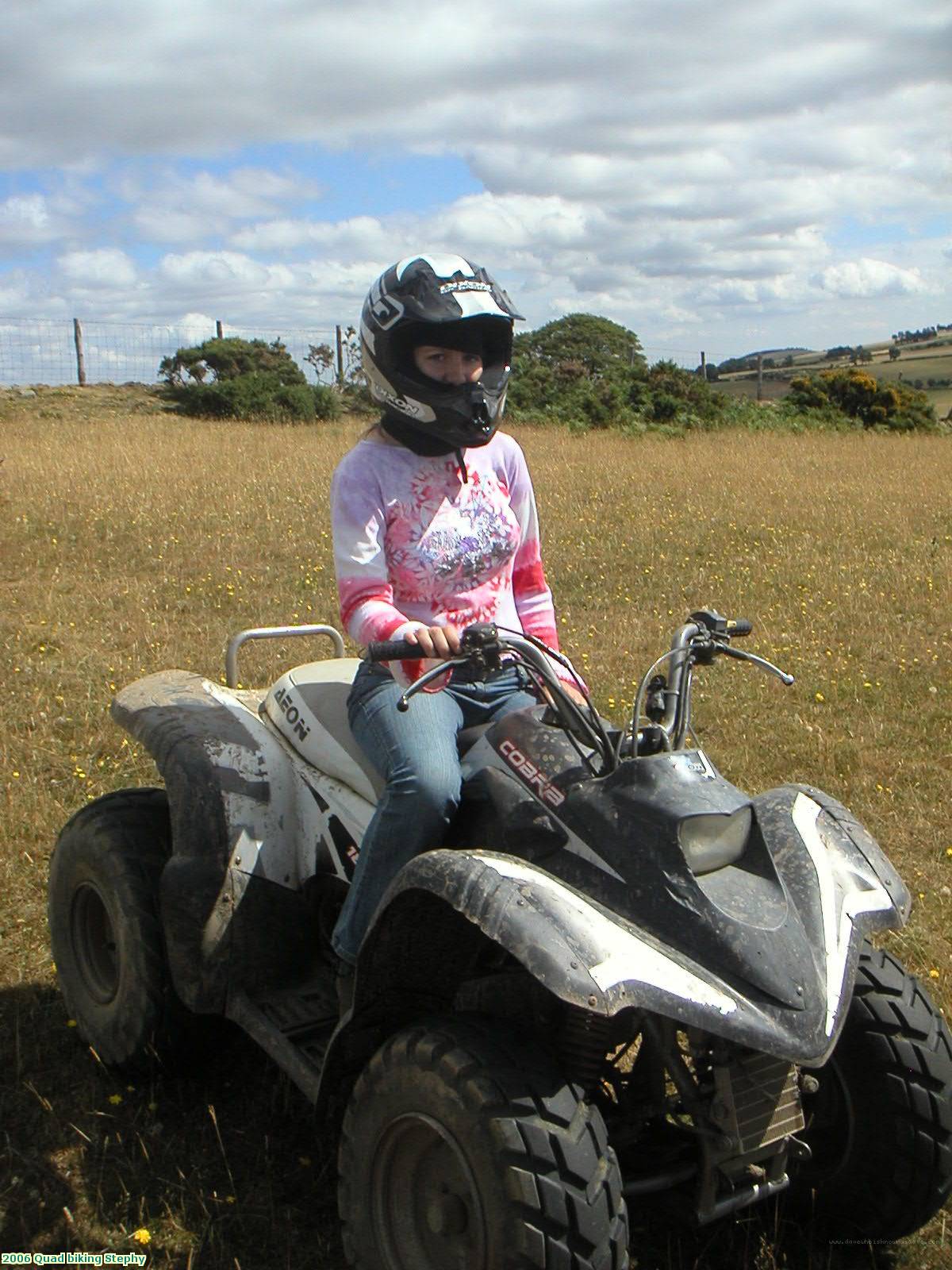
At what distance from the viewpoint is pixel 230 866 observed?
3508 millimetres

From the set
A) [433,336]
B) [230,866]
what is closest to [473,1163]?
[230,866]

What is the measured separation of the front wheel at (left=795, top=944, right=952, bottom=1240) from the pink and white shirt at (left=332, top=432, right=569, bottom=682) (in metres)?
1.11

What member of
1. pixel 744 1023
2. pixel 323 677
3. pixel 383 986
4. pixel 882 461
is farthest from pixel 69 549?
pixel 882 461

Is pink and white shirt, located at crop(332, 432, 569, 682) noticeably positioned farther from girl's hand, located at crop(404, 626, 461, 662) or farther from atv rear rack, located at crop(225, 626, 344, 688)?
atv rear rack, located at crop(225, 626, 344, 688)

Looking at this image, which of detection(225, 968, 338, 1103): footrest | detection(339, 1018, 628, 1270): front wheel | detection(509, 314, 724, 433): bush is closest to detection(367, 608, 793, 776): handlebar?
detection(339, 1018, 628, 1270): front wheel

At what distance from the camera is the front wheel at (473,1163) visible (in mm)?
2295

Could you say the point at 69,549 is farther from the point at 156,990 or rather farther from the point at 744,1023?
the point at 744,1023

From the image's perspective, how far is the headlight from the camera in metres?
2.53

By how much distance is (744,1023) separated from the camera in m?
2.30

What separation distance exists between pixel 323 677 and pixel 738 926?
1735 millimetres

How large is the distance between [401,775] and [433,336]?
118 cm

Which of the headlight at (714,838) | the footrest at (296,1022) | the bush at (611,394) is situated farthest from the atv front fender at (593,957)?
the bush at (611,394)

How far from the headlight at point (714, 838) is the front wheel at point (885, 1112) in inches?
22.9

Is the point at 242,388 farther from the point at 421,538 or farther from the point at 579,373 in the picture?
the point at 421,538
